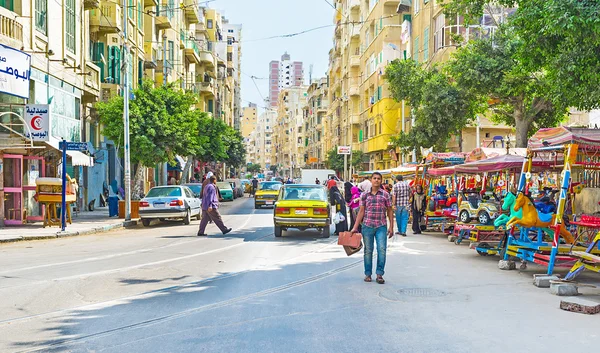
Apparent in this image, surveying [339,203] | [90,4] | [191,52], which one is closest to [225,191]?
[191,52]

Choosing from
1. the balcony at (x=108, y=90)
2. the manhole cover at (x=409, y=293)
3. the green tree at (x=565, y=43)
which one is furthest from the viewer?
the balcony at (x=108, y=90)

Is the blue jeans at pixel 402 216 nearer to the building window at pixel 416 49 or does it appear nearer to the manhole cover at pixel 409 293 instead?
the manhole cover at pixel 409 293

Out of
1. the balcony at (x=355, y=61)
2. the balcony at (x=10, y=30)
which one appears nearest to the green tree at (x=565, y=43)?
the balcony at (x=10, y=30)

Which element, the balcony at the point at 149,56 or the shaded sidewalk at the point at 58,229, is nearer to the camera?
the shaded sidewalk at the point at 58,229

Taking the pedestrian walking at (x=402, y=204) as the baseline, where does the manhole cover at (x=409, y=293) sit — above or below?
below

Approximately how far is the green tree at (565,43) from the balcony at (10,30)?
51.4ft

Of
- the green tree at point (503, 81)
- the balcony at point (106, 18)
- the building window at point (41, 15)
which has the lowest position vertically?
the green tree at point (503, 81)

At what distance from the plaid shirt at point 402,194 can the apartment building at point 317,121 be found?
76.1 metres

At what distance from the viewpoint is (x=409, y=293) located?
29.4ft

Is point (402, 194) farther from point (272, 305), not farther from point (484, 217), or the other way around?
point (272, 305)

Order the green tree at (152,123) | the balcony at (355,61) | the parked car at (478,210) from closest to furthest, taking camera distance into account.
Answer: the parked car at (478,210)
the green tree at (152,123)
the balcony at (355,61)

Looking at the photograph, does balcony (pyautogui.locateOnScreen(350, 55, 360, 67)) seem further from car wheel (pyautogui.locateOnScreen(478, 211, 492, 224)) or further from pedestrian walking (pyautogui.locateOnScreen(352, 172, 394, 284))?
pedestrian walking (pyautogui.locateOnScreen(352, 172, 394, 284))

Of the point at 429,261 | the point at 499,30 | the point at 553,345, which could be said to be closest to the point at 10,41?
Result: the point at 429,261

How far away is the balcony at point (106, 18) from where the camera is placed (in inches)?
1200
